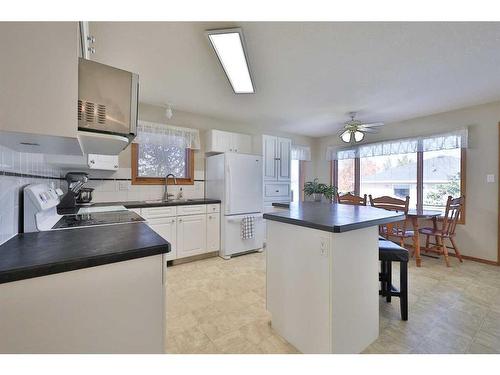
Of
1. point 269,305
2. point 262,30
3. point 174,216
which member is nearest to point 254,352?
point 269,305

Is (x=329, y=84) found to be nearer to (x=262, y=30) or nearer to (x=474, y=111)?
(x=262, y=30)

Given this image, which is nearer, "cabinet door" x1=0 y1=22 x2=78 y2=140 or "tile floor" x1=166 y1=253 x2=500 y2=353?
"cabinet door" x1=0 y1=22 x2=78 y2=140

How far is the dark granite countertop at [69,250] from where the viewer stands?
73 centimetres

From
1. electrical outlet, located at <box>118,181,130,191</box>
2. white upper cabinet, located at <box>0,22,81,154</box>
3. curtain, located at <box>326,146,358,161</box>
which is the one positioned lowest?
electrical outlet, located at <box>118,181,130,191</box>

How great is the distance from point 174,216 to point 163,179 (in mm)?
761

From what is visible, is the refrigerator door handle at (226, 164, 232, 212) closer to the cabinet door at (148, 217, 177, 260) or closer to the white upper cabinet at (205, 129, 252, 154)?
the white upper cabinet at (205, 129, 252, 154)

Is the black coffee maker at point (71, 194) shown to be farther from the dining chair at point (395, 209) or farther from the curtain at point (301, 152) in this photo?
the curtain at point (301, 152)

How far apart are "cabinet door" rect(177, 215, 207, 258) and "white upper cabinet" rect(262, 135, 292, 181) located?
141 centimetres

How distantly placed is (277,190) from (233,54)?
104 inches

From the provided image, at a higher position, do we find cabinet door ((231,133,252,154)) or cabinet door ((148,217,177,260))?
cabinet door ((231,133,252,154))

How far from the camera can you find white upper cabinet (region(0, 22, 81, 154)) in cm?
71

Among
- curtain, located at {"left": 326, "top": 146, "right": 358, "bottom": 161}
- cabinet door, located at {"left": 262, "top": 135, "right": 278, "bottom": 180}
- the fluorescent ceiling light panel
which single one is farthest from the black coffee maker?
curtain, located at {"left": 326, "top": 146, "right": 358, "bottom": 161}

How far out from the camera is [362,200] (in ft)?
11.1

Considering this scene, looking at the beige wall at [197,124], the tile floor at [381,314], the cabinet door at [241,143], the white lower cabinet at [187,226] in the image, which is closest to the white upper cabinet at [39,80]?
the tile floor at [381,314]
